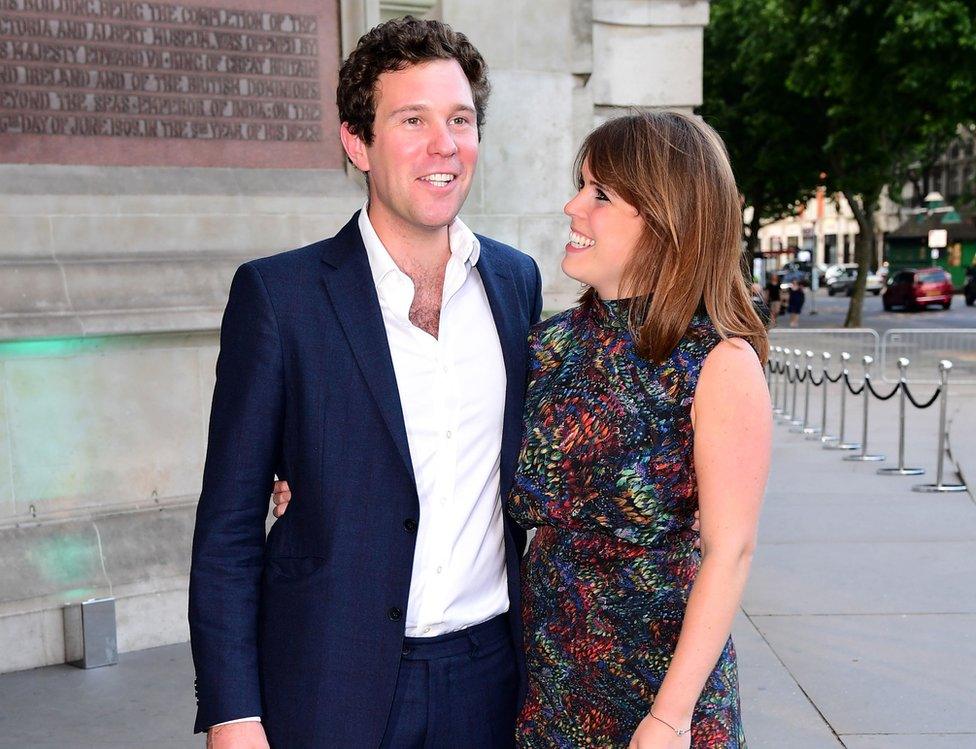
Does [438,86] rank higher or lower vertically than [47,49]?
lower

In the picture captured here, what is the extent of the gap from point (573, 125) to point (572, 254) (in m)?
4.96

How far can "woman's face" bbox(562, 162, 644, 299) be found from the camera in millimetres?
2506

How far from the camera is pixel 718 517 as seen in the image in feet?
7.68

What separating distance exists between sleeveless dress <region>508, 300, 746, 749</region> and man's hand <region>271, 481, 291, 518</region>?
1.63 ft

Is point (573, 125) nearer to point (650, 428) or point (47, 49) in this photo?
point (47, 49)

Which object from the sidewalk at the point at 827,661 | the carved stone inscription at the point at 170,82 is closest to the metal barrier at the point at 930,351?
the sidewalk at the point at 827,661

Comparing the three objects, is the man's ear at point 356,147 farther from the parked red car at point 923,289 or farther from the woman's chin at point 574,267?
the parked red car at point 923,289

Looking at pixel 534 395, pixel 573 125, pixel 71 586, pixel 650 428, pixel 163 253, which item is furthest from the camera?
pixel 573 125

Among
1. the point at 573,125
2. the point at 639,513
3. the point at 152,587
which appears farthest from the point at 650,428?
the point at 573,125

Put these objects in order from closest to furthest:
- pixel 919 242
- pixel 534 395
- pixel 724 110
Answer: pixel 534 395 < pixel 724 110 < pixel 919 242

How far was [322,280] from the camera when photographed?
253 cm

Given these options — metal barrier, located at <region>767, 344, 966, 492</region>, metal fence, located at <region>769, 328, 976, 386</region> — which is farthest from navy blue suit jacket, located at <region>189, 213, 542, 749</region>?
metal fence, located at <region>769, 328, 976, 386</region>

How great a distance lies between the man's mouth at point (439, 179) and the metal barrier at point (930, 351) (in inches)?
746

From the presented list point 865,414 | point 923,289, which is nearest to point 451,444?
point 865,414
